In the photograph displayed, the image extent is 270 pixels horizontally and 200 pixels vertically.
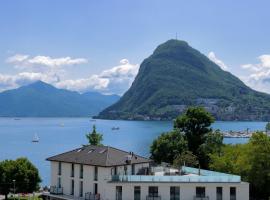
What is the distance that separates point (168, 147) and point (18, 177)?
95.4ft

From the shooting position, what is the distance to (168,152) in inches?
3477

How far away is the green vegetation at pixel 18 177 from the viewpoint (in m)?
73.1

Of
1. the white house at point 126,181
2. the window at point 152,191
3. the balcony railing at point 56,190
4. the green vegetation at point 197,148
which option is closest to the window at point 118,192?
the white house at point 126,181

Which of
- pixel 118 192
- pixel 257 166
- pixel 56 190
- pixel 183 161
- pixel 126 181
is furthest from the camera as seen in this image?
pixel 183 161

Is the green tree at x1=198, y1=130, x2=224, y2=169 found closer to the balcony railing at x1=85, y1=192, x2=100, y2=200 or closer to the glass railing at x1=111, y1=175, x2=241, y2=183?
the glass railing at x1=111, y1=175, x2=241, y2=183

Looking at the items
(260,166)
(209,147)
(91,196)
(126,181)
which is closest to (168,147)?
(209,147)

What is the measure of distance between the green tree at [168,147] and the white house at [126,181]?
21.0 m

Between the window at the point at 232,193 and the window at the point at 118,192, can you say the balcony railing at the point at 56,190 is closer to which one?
the window at the point at 118,192

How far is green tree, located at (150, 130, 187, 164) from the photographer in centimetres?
8762

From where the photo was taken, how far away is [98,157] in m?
60.9

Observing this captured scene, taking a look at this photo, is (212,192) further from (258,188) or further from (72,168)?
(72,168)

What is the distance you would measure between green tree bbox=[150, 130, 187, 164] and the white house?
828 inches

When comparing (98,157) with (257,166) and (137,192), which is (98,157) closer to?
(137,192)

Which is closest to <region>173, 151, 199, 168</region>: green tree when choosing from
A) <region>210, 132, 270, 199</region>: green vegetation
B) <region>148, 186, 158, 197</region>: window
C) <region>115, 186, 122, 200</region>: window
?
<region>210, 132, 270, 199</region>: green vegetation
